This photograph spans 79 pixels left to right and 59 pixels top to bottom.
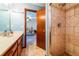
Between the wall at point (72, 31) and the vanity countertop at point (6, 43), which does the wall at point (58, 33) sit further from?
the vanity countertop at point (6, 43)

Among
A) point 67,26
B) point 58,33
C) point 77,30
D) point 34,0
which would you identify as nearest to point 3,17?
point 34,0

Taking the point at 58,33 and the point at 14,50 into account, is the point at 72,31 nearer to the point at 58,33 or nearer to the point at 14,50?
the point at 58,33

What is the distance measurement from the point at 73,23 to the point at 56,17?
329mm

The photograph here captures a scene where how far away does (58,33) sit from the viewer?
196cm

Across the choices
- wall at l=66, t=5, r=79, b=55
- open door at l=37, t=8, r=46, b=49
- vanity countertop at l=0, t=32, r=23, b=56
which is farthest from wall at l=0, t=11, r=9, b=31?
open door at l=37, t=8, r=46, b=49

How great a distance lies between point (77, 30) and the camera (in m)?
1.72

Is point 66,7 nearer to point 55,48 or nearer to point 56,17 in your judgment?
point 56,17

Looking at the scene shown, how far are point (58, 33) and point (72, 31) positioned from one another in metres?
0.27

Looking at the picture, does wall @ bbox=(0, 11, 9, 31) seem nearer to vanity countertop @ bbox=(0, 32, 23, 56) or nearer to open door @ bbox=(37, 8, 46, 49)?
vanity countertop @ bbox=(0, 32, 23, 56)

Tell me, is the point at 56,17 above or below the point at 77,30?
A: above

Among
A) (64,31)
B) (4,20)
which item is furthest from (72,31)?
(4,20)

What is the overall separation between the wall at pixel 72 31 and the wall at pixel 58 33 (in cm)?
9

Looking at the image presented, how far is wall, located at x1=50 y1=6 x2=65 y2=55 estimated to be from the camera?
6.23 feet

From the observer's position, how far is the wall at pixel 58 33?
1.90m
